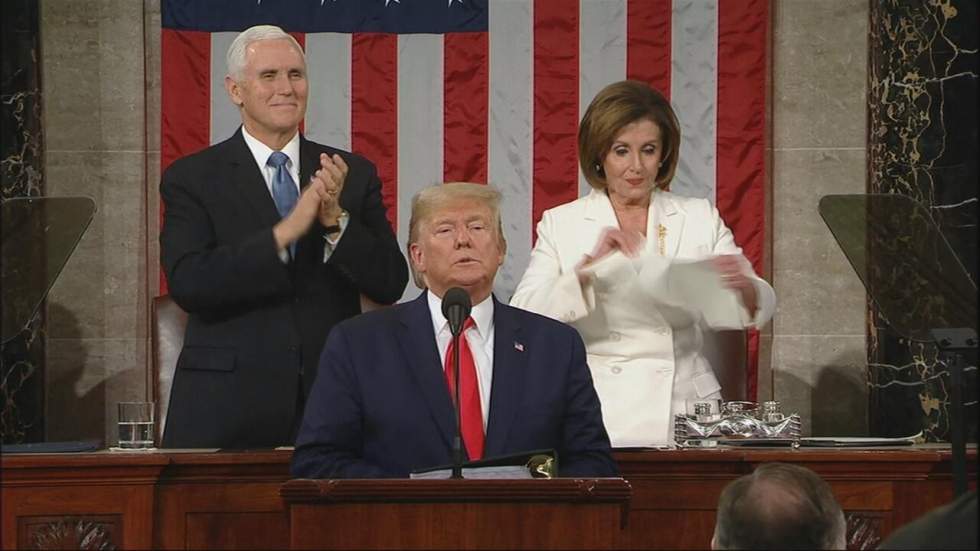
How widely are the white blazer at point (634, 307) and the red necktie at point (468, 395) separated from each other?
2.39ft

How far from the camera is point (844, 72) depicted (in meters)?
7.05

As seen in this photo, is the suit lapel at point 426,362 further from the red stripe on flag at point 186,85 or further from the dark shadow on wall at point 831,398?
the dark shadow on wall at point 831,398

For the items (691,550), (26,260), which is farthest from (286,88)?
(691,550)

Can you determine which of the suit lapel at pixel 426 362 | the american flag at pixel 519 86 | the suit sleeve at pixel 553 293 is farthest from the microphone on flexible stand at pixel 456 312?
the american flag at pixel 519 86

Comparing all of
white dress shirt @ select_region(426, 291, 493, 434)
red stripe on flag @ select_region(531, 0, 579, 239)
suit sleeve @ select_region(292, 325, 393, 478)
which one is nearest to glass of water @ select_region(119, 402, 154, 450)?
suit sleeve @ select_region(292, 325, 393, 478)

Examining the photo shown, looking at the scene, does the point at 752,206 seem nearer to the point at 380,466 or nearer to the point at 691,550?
the point at 691,550

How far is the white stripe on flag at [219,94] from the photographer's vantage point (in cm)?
681

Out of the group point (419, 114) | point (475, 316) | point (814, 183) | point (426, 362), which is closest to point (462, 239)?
point (475, 316)

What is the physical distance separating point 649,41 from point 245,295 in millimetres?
2688

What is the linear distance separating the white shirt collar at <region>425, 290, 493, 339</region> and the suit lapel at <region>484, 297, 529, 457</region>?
3cm

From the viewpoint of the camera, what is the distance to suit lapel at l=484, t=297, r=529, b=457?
165 inches

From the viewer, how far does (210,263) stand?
484 cm

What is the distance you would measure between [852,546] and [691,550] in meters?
0.44

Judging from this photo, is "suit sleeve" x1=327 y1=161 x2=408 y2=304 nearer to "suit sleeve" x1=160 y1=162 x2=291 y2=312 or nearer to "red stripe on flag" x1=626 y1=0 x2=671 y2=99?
"suit sleeve" x1=160 y1=162 x2=291 y2=312
